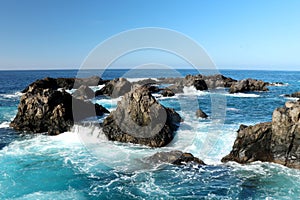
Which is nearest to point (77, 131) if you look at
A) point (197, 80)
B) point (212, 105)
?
point (212, 105)

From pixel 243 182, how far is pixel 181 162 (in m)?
4.79

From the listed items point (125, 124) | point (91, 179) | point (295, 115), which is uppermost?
point (295, 115)

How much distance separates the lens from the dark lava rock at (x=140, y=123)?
1011 inches

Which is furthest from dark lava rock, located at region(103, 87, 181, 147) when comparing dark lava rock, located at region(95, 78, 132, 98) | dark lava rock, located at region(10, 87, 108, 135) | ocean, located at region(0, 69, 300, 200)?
dark lava rock, located at region(95, 78, 132, 98)

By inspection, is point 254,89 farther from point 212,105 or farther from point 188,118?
point 188,118

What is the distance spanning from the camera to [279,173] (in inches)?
738

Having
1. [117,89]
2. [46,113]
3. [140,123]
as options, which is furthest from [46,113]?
[117,89]

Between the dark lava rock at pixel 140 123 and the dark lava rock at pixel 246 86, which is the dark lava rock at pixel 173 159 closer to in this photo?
the dark lava rock at pixel 140 123

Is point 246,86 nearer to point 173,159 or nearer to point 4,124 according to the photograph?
point 173,159

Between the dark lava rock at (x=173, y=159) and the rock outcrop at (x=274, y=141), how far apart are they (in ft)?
7.86

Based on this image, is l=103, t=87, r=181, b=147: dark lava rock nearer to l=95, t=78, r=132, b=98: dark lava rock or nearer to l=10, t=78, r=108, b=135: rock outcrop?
l=10, t=78, r=108, b=135: rock outcrop

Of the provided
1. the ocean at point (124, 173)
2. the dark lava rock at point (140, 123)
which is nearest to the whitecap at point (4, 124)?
the ocean at point (124, 173)

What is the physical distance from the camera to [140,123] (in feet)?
87.1

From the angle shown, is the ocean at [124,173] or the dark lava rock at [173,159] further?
the dark lava rock at [173,159]
